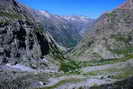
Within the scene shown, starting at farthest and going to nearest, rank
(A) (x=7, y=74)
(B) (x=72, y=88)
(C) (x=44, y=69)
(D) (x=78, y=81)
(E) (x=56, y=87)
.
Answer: (C) (x=44, y=69) → (A) (x=7, y=74) → (D) (x=78, y=81) → (E) (x=56, y=87) → (B) (x=72, y=88)

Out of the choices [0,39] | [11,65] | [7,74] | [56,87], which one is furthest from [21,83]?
[0,39]

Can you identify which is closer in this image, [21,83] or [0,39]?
[21,83]

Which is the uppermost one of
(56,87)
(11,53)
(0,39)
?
(0,39)

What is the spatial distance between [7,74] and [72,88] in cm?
5813

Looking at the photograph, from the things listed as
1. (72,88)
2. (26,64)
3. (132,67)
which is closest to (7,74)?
Answer: (26,64)

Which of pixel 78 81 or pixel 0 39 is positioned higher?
pixel 0 39

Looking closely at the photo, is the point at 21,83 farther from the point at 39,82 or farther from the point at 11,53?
the point at 11,53

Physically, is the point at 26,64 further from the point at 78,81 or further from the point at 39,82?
the point at 78,81

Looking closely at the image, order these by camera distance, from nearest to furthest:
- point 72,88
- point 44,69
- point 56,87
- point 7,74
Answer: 1. point 72,88
2. point 56,87
3. point 7,74
4. point 44,69

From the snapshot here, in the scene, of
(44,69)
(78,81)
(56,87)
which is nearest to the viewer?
(56,87)

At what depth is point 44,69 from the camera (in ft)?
637

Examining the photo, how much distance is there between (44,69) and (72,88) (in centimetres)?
8750

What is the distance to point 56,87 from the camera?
120 m

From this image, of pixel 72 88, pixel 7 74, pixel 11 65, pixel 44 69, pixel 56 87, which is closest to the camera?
pixel 72 88
